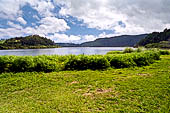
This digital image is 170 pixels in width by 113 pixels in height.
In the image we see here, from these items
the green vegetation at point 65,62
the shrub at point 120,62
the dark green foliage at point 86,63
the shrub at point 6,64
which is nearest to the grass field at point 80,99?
the green vegetation at point 65,62

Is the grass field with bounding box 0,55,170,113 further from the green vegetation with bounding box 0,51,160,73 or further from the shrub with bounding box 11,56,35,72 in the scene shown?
the green vegetation with bounding box 0,51,160,73

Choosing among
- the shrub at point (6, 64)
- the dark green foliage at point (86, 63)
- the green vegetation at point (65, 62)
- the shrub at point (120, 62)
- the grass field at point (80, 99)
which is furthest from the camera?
the shrub at point (120, 62)

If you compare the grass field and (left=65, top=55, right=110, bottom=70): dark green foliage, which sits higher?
(left=65, top=55, right=110, bottom=70): dark green foliage

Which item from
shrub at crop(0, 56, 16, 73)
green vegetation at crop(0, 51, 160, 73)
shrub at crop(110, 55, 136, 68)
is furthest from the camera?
shrub at crop(110, 55, 136, 68)

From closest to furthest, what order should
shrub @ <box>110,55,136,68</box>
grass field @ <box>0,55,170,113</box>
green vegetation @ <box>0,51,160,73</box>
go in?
1. grass field @ <box>0,55,170,113</box>
2. green vegetation @ <box>0,51,160,73</box>
3. shrub @ <box>110,55,136,68</box>

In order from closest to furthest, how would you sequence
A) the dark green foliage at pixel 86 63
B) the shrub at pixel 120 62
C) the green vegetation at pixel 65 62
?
the green vegetation at pixel 65 62 < the dark green foliage at pixel 86 63 < the shrub at pixel 120 62

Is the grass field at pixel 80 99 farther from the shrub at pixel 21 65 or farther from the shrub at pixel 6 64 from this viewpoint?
the shrub at pixel 6 64

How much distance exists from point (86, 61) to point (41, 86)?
4.83m

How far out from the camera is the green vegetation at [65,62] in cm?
830

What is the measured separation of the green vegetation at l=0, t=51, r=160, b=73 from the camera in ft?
27.2

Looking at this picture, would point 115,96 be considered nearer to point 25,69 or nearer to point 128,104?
point 128,104

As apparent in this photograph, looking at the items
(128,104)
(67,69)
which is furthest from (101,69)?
(128,104)

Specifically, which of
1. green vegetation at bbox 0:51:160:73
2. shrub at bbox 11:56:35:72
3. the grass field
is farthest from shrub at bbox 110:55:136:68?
shrub at bbox 11:56:35:72

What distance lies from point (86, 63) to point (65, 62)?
181cm
